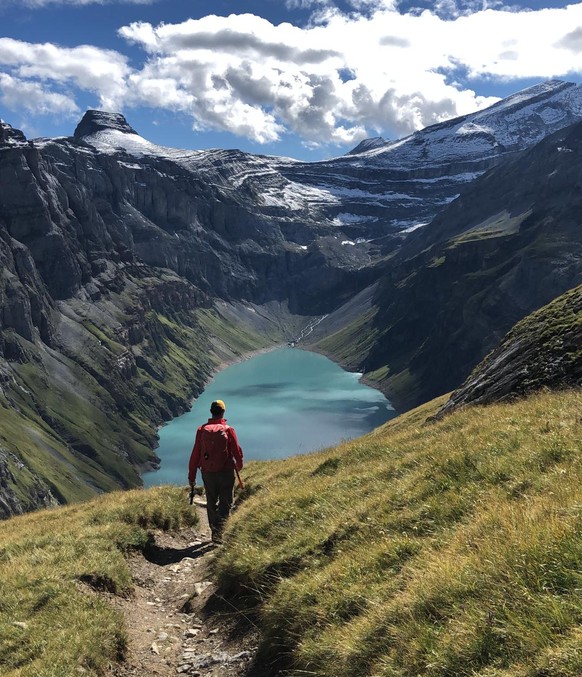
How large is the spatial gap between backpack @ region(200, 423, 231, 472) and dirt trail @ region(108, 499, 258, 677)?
8.59 feet

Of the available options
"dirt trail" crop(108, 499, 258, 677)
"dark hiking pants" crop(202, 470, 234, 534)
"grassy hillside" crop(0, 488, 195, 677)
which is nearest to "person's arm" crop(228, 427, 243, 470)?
"dark hiking pants" crop(202, 470, 234, 534)

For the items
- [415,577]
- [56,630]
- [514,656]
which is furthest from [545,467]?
[56,630]

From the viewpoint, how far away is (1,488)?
457 ft

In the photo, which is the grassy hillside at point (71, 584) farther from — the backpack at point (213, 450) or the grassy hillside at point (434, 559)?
→ the backpack at point (213, 450)

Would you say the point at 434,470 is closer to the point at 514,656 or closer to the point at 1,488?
the point at 514,656

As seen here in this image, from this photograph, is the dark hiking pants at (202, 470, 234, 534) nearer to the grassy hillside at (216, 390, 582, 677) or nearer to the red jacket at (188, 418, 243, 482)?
the red jacket at (188, 418, 243, 482)

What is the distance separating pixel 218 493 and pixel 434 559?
11.5 metres

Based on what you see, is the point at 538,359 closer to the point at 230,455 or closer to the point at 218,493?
the point at 230,455

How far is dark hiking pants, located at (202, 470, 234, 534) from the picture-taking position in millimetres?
17953

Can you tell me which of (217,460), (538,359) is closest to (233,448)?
(217,460)

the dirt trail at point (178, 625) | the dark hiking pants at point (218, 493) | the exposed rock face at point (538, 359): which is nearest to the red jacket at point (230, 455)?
the dark hiking pants at point (218, 493)

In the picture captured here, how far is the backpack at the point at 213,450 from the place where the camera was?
17.8 metres

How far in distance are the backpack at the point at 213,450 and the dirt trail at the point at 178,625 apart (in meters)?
2.62

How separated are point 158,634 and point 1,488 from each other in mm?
148339
